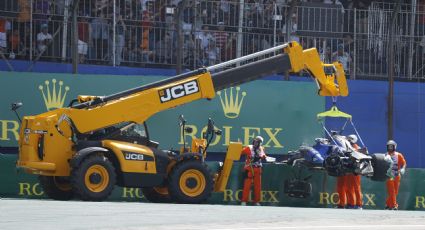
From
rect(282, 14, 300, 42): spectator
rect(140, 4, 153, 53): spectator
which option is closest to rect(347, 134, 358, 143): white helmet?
rect(282, 14, 300, 42): spectator

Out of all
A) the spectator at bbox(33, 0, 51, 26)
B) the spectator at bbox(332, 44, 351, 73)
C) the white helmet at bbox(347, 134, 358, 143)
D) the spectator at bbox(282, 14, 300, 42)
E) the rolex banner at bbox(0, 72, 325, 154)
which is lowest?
the white helmet at bbox(347, 134, 358, 143)

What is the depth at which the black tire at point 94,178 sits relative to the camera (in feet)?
64.4

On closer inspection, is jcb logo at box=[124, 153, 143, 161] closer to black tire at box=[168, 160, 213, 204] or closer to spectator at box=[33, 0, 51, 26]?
black tire at box=[168, 160, 213, 204]

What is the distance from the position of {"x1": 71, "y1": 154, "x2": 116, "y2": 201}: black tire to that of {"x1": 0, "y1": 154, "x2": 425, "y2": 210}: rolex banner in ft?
9.51

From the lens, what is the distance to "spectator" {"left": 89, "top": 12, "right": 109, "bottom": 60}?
78.7ft

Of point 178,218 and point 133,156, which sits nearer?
point 178,218

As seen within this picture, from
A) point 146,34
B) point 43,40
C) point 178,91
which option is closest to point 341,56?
point 146,34

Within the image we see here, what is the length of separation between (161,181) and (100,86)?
12.4 feet

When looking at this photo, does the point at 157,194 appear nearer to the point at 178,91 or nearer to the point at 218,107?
the point at 178,91

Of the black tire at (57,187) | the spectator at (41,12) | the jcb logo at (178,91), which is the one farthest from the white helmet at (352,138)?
the spectator at (41,12)

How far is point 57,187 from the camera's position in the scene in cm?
2105

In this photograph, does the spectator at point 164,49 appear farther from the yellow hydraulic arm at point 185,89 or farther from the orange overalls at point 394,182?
the orange overalls at point 394,182

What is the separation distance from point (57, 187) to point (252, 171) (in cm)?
460

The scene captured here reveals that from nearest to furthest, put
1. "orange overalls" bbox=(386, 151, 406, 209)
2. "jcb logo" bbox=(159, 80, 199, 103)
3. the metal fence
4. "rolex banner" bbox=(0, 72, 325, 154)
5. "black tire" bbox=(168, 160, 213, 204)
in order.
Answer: "black tire" bbox=(168, 160, 213, 204)
"jcb logo" bbox=(159, 80, 199, 103)
"rolex banner" bbox=(0, 72, 325, 154)
the metal fence
"orange overalls" bbox=(386, 151, 406, 209)
